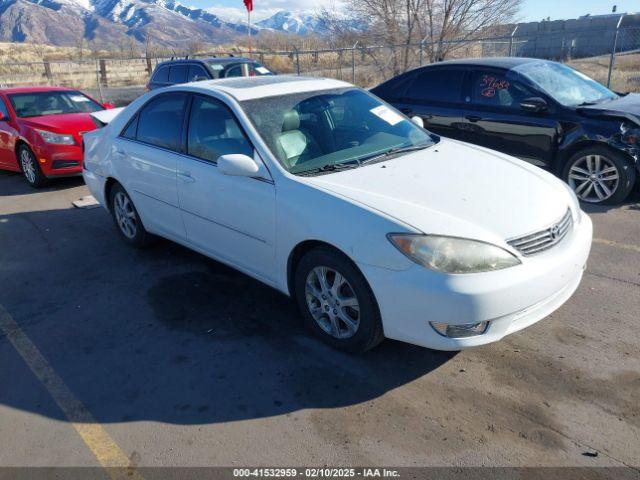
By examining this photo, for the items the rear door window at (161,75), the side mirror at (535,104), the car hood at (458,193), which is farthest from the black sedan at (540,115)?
the rear door window at (161,75)

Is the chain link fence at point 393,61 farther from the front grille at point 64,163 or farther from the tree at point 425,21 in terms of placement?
the front grille at point 64,163

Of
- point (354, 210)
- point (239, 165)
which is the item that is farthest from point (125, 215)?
point (354, 210)

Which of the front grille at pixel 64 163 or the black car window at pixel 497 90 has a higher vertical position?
the black car window at pixel 497 90

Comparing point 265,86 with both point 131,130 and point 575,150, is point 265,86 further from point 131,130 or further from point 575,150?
point 575,150

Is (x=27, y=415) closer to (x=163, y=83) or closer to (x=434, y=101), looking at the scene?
(x=434, y=101)

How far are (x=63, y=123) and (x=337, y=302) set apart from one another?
6.89m

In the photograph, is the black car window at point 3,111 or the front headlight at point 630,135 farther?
the black car window at point 3,111

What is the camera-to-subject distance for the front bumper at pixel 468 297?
2.92 m

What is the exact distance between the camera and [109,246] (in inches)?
230

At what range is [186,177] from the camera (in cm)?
442

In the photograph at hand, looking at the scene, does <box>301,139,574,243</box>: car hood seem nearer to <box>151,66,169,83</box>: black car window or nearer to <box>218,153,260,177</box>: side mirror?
<box>218,153,260,177</box>: side mirror

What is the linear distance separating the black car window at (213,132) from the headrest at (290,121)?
0.31 m

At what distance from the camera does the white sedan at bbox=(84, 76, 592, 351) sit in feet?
9.86

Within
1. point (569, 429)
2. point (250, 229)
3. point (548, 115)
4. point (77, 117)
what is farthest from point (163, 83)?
point (569, 429)
